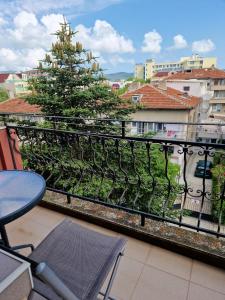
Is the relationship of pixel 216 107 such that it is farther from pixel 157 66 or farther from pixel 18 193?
pixel 157 66

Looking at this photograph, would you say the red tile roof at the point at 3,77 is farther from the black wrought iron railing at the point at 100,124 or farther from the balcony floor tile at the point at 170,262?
the balcony floor tile at the point at 170,262

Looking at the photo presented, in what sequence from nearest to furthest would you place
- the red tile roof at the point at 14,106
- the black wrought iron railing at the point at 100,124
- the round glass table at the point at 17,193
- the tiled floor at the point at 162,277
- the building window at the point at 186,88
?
1. the round glass table at the point at 17,193
2. the tiled floor at the point at 162,277
3. the black wrought iron railing at the point at 100,124
4. the red tile roof at the point at 14,106
5. the building window at the point at 186,88

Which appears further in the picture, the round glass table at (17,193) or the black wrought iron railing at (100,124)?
the black wrought iron railing at (100,124)

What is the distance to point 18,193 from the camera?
1.16 metres

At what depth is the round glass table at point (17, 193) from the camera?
102 centimetres

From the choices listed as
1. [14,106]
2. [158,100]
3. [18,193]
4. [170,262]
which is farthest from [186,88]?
[18,193]

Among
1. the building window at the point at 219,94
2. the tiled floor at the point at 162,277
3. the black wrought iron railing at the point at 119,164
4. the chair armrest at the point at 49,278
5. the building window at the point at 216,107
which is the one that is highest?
the chair armrest at the point at 49,278

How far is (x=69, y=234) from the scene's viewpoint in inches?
43.6

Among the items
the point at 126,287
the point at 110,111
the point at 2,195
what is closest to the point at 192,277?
the point at 126,287

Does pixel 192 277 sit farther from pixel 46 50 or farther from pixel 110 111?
pixel 46 50

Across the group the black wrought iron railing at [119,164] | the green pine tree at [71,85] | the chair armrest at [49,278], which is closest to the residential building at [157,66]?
the green pine tree at [71,85]

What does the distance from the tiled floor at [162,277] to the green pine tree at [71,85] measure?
621 centimetres

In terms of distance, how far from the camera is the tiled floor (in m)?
1.23

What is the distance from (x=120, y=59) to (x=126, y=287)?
65.0 feet
